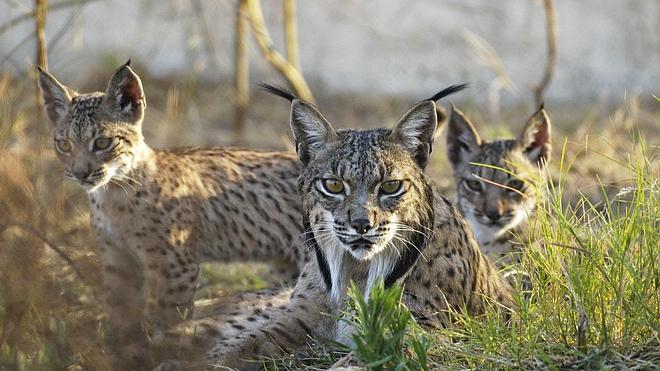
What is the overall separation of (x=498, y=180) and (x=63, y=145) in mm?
2961

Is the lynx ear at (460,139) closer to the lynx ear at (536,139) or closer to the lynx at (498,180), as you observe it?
the lynx at (498,180)

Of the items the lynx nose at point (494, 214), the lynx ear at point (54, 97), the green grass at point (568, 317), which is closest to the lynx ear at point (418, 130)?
the green grass at point (568, 317)

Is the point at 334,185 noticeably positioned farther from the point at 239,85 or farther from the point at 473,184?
the point at 239,85

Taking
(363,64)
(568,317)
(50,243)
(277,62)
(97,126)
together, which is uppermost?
(277,62)

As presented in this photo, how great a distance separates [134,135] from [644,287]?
11.3 feet

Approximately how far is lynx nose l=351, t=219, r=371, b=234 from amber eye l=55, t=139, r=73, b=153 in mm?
2378

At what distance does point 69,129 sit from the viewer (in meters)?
6.96

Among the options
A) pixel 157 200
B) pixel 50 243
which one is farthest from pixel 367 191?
pixel 157 200

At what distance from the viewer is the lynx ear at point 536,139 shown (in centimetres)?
782

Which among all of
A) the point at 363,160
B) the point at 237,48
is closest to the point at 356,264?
the point at 363,160

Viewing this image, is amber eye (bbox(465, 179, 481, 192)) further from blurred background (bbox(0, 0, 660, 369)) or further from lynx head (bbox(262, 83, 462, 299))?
lynx head (bbox(262, 83, 462, 299))

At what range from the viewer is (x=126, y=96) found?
7.11 metres

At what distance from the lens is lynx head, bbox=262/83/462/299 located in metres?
5.44

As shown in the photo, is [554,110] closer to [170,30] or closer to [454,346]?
[170,30]
